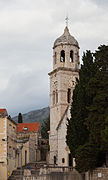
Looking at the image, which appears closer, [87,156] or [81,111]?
[87,156]

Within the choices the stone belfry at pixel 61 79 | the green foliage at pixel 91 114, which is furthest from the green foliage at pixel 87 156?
the stone belfry at pixel 61 79

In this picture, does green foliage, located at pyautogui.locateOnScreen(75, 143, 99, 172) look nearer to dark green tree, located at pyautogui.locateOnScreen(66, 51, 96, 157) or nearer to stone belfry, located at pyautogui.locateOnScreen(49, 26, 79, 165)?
dark green tree, located at pyautogui.locateOnScreen(66, 51, 96, 157)

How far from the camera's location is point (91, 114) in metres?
30.3

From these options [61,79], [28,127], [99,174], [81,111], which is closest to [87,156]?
[99,174]

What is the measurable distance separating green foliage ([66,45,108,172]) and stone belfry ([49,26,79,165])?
26.7 m

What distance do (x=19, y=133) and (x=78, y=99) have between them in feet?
157

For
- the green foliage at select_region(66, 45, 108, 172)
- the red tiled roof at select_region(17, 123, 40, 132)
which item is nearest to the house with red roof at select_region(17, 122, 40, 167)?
the red tiled roof at select_region(17, 123, 40, 132)

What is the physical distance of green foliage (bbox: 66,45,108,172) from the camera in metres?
29.5

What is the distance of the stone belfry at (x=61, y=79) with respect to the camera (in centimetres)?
6262

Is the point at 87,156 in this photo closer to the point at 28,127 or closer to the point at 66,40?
the point at 66,40

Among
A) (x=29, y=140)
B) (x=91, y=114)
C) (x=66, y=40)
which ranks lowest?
(x=91, y=114)

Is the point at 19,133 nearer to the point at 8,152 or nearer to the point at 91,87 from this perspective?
the point at 8,152

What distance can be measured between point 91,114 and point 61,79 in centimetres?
3398

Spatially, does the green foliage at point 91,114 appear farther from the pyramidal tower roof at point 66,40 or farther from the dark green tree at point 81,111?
the pyramidal tower roof at point 66,40
